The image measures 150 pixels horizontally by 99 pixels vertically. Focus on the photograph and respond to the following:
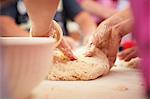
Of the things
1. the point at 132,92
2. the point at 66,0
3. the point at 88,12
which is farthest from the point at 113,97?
the point at 88,12

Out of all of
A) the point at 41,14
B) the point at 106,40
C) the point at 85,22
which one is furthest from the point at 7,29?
the point at 85,22

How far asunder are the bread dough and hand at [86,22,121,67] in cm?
5

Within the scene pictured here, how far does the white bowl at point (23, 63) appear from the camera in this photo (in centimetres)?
39

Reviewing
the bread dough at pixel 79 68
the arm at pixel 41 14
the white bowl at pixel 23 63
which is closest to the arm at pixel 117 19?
the bread dough at pixel 79 68

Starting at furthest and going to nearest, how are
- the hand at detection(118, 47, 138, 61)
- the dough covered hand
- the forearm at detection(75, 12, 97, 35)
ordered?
the forearm at detection(75, 12, 97, 35)
the hand at detection(118, 47, 138, 61)
the dough covered hand

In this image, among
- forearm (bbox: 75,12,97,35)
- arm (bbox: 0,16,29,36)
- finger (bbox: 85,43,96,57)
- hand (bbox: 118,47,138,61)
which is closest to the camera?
arm (bbox: 0,16,29,36)

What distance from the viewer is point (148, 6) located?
295 millimetres

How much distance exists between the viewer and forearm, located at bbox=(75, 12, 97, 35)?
6.10 ft

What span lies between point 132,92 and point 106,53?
0.28 metres

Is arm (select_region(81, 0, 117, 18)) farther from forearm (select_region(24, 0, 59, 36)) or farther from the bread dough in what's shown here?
forearm (select_region(24, 0, 59, 36))

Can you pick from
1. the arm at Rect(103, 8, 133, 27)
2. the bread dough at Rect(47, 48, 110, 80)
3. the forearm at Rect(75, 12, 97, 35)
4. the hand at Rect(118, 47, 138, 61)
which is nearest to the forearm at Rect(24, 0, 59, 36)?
the bread dough at Rect(47, 48, 110, 80)

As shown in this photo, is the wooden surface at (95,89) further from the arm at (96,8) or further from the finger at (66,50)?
the arm at (96,8)

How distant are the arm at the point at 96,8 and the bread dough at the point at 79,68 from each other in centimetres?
120

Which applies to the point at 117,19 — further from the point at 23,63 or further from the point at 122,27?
the point at 23,63
